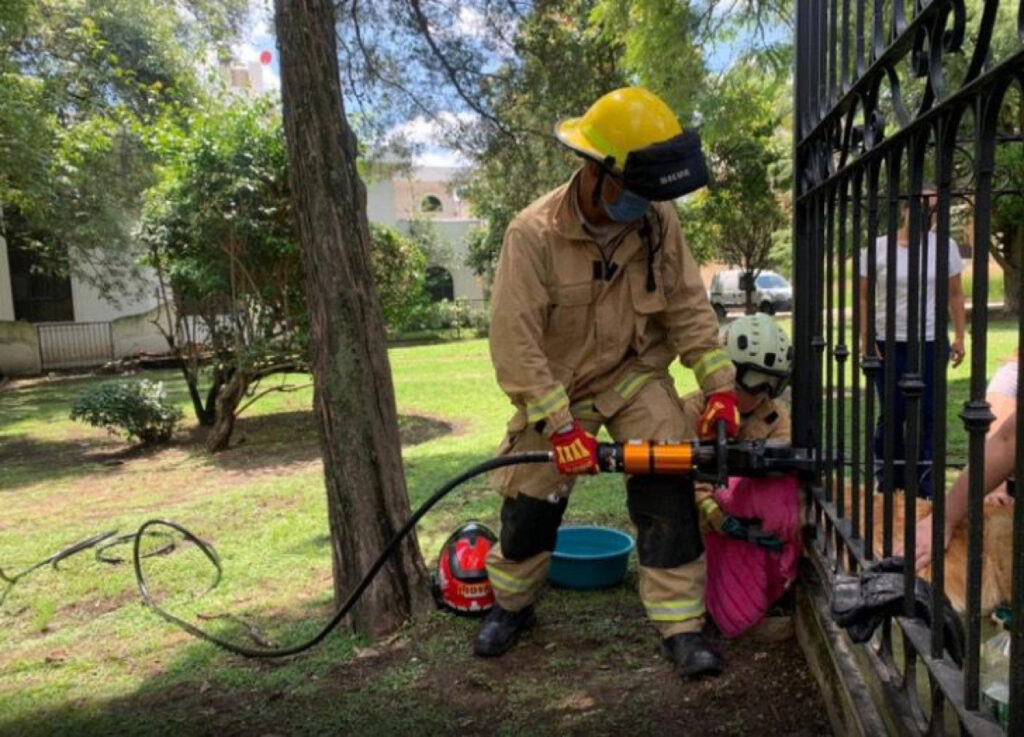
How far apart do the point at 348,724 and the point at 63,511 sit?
16.2 feet

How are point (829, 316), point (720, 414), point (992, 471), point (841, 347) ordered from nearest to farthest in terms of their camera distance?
point (992, 471), point (841, 347), point (829, 316), point (720, 414)

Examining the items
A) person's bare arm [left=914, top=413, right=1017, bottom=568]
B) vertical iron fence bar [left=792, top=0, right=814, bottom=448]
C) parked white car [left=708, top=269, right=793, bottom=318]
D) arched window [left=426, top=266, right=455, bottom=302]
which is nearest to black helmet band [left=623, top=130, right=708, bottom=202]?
vertical iron fence bar [left=792, top=0, right=814, bottom=448]

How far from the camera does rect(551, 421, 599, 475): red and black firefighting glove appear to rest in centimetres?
272

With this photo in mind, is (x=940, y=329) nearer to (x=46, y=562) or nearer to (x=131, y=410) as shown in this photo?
(x=46, y=562)

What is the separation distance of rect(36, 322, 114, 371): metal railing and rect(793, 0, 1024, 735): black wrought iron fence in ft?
70.5

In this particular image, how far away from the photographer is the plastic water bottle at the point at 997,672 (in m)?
1.77

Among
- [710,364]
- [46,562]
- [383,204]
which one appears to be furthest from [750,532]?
[383,204]

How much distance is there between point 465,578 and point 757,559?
112 centimetres

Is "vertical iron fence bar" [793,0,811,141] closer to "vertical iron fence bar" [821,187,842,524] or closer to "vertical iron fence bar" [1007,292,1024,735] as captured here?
"vertical iron fence bar" [821,187,842,524]

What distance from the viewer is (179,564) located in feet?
15.1

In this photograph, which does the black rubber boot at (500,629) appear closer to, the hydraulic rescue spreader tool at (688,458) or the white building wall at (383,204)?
the hydraulic rescue spreader tool at (688,458)

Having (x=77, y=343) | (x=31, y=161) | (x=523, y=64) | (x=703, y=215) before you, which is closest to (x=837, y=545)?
(x=523, y=64)

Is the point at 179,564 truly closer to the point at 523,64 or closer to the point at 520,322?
the point at 520,322

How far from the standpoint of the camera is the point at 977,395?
143 cm
